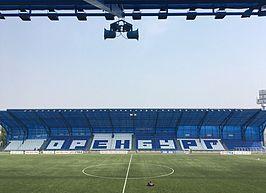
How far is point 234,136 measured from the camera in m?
101

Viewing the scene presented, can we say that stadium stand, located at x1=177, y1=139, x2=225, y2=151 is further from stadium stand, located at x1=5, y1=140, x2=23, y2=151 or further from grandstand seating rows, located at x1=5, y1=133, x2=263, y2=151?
stadium stand, located at x1=5, y1=140, x2=23, y2=151

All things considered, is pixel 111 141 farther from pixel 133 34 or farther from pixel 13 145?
pixel 133 34

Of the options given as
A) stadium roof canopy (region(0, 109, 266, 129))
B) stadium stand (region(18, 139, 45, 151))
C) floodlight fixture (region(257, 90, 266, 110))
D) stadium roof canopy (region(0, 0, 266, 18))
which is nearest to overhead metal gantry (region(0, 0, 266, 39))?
stadium roof canopy (region(0, 0, 266, 18))

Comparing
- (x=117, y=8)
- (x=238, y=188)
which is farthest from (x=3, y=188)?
(x=238, y=188)

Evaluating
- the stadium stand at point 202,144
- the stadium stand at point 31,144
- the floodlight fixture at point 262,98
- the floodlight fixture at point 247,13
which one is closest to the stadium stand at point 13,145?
the stadium stand at point 31,144

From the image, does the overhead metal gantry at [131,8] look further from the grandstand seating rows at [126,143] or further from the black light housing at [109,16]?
the grandstand seating rows at [126,143]

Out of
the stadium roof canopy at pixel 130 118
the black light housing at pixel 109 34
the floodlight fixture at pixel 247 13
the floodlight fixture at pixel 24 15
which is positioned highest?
the stadium roof canopy at pixel 130 118

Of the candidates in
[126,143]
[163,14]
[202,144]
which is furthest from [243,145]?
[163,14]

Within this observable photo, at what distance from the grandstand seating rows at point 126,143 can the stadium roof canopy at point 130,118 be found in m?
5.21

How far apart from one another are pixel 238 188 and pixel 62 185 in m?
17.1

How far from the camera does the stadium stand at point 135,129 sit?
306ft

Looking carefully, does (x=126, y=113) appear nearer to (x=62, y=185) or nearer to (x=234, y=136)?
(x=234, y=136)

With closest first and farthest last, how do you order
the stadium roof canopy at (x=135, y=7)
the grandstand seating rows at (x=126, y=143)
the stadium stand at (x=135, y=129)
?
1. the stadium roof canopy at (x=135, y=7)
2. the grandstand seating rows at (x=126, y=143)
3. the stadium stand at (x=135, y=129)

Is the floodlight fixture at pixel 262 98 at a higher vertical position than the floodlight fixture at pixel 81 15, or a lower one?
higher
